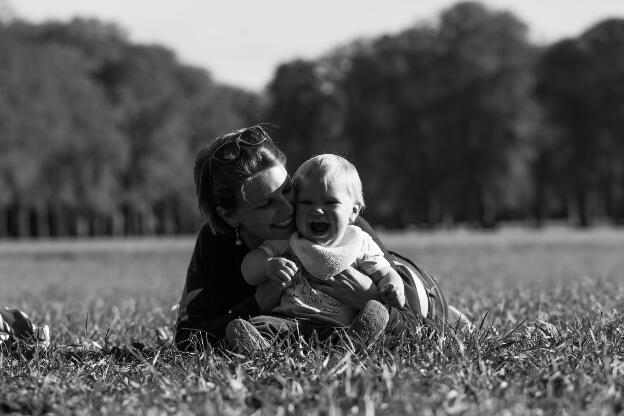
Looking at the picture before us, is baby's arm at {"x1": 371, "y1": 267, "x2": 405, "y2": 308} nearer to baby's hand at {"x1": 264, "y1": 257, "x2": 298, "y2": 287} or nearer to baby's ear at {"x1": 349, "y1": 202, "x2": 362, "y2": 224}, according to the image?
baby's ear at {"x1": 349, "y1": 202, "x2": 362, "y2": 224}

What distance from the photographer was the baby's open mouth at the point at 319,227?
3.68 metres

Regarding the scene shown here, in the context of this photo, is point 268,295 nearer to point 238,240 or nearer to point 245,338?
point 245,338

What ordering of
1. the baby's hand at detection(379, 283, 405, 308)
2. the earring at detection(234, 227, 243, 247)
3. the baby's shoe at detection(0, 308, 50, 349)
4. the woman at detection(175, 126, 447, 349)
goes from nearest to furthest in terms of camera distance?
1. the baby's hand at detection(379, 283, 405, 308)
2. the woman at detection(175, 126, 447, 349)
3. the earring at detection(234, 227, 243, 247)
4. the baby's shoe at detection(0, 308, 50, 349)

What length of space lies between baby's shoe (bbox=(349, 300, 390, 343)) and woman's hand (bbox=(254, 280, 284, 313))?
383 mm

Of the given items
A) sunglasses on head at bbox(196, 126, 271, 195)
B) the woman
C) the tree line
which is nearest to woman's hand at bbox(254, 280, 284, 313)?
the woman

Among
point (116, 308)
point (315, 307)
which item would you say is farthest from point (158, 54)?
point (315, 307)

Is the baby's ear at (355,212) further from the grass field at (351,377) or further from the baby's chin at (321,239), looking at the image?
the grass field at (351,377)

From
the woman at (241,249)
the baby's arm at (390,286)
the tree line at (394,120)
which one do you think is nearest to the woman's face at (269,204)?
the woman at (241,249)

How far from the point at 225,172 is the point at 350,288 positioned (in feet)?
2.61

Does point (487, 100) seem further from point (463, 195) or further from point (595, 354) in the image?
point (595, 354)

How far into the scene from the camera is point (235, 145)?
3.97 metres

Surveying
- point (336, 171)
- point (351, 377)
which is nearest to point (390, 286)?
point (336, 171)

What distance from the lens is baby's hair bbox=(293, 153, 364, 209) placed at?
3670 mm

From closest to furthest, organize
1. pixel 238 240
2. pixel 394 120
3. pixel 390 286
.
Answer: pixel 390 286
pixel 238 240
pixel 394 120
